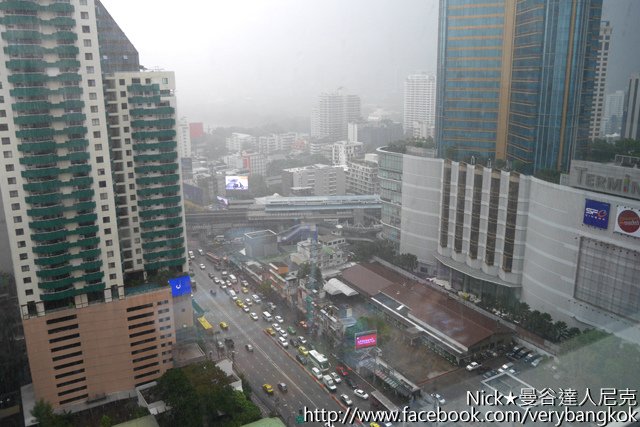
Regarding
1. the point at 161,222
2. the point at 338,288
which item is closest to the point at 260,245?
the point at 338,288

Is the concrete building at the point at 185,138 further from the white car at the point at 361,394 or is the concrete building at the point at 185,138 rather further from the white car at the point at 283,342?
the white car at the point at 361,394

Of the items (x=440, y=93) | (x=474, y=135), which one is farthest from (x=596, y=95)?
(x=440, y=93)

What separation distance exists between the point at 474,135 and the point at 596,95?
1.54 meters

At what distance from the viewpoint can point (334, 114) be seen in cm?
1661

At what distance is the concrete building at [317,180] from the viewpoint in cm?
1205

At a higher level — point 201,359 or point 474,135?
point 474,135

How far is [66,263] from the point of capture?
4.57 metres

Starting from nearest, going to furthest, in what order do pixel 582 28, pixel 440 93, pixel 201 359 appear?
pixel 201 359, pixel 582 28, pixel 440 93

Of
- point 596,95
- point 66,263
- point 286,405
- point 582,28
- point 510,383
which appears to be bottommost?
point 286,405

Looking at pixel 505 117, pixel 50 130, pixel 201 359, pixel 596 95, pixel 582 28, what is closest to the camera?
pixel 50 130

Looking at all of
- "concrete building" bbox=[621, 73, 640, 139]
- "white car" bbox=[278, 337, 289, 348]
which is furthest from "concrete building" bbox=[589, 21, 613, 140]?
"white car" bbox=[278, 337, 289, 348]

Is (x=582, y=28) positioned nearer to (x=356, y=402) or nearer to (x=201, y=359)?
(x=356, y=402)

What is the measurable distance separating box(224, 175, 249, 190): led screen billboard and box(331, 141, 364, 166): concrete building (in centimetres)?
335

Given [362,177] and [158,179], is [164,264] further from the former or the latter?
[362,177]
